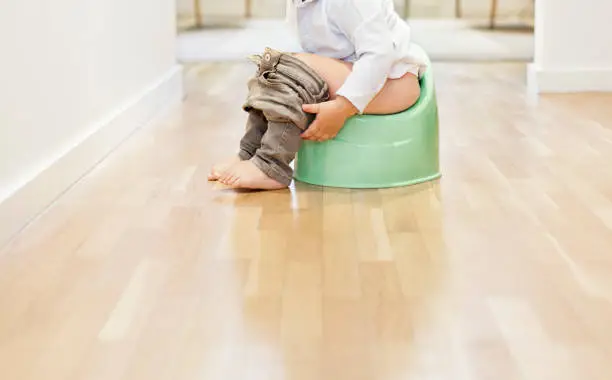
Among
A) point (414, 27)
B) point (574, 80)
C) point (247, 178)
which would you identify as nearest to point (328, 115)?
point (247, 178)

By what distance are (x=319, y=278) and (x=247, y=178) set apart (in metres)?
0.51

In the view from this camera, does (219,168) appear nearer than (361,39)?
No

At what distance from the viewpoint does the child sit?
65.9 inches

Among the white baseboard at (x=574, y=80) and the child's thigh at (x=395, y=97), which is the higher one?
the child's thigh at (x=395, y=97)

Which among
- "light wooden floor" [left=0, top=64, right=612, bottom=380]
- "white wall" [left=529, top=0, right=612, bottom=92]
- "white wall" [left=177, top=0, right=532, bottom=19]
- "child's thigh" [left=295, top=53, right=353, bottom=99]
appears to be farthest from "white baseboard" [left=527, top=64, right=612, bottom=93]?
"white wall" [left=177, top=0, right=532, bottom=19]

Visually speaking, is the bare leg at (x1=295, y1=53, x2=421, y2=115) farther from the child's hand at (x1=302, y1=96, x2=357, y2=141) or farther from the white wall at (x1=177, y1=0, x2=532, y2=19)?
the white wall at (x1=177, y1=0, x2=532, y2=19)

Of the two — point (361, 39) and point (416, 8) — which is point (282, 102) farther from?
point (416, 8)

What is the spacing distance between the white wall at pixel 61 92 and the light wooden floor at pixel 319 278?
65 millimetres

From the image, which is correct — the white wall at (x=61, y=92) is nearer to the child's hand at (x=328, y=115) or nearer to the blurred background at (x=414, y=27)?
the child's hand at (x=328, y=115)

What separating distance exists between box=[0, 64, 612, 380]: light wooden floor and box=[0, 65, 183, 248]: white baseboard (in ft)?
0.10

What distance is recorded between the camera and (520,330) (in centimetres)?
104


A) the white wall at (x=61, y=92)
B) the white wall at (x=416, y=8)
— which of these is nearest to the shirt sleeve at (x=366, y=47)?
the white wall at (x=61, y=92)

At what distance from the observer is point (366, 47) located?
1678 mm

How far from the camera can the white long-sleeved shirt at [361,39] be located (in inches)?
65.9
